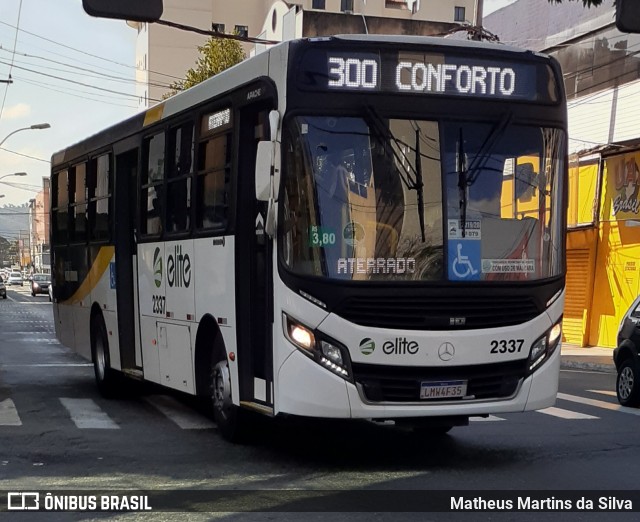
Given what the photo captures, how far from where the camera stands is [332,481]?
331 inches

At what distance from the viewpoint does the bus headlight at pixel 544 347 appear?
9062 mm

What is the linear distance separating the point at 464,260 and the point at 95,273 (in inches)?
281

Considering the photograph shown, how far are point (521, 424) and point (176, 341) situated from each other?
12.3ft

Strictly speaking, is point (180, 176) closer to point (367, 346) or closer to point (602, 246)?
point (367, 346)

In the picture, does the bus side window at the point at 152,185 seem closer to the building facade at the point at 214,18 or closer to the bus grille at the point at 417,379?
the bus grille at the point at 417,379

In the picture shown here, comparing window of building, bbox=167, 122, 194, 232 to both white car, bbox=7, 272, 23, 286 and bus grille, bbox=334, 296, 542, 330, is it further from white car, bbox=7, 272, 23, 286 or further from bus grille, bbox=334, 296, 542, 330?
white car, bbox=7, 272, 23, 286

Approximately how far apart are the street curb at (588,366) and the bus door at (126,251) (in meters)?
11.2

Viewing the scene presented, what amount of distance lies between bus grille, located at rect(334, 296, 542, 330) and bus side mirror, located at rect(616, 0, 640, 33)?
2.32 m

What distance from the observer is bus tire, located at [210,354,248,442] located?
10016 millimetres

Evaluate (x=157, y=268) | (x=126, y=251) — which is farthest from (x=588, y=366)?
(x=157, y=268)

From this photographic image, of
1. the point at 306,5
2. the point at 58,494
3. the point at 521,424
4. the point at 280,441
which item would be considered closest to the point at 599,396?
the point at 521,424

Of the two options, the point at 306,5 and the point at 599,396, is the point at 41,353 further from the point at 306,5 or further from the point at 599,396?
the point at 306,5

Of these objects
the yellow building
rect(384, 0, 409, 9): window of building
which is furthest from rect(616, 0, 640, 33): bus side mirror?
Result: rect(384, 0, 409, 9): window of building

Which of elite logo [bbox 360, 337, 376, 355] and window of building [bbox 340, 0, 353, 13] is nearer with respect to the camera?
elite logo [bbox 360, 337, 376, 355]
